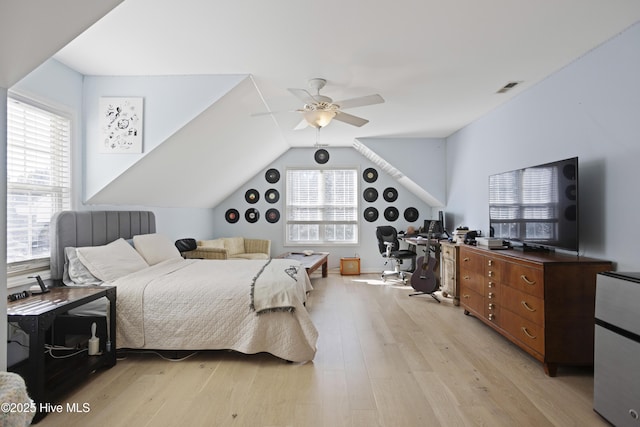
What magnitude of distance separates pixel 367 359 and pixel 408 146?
4.42m

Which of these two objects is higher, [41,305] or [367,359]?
[41,305]

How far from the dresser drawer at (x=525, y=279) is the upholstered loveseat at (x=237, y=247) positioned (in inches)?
149

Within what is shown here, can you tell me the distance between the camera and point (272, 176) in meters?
7.13

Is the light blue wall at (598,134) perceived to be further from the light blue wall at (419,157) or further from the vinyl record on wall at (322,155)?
the vinyl record on wall at (322,155)

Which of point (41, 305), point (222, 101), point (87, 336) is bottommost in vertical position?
point (87, 336)

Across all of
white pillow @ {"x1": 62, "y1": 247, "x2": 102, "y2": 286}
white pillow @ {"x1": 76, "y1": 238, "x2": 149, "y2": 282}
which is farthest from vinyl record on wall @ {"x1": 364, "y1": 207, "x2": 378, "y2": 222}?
white pillow @ {"x1": 62, "y1": 247, "x2": 102, "y2": 286}

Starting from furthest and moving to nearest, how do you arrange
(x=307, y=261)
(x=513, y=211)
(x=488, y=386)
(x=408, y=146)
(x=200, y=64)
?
(x=408, y=146) → (x=307, y=261) → (x=513, y=211) → (x=200, y=64) → (x=488, y=386)

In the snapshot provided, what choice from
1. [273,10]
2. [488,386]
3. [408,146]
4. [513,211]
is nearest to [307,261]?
[408,146]

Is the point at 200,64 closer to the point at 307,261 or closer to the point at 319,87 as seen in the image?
the point at 319,87

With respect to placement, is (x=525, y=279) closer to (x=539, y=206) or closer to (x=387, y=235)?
(x=539, y=206)

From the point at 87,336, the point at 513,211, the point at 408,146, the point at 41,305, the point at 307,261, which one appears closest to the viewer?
the point at 41,305

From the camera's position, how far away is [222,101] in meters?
3.59

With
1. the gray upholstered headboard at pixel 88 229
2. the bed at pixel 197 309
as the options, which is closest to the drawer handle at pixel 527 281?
the bed at pixel 197 309

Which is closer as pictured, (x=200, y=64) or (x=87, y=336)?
(x=87, y=336)
